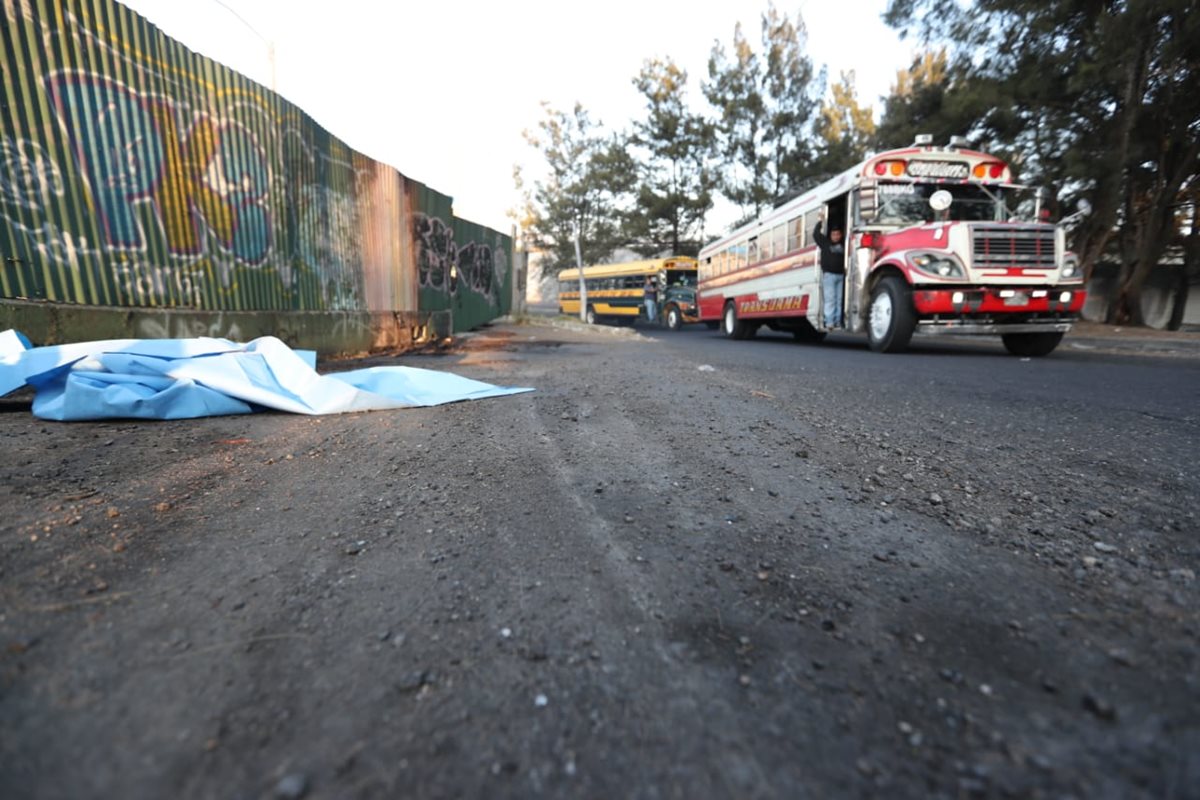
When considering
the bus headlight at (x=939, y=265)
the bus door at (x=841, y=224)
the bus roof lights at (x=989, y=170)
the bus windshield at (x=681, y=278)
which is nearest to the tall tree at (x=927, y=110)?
the bus roof lights at (x=989, y=170)

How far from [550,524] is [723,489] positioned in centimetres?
76

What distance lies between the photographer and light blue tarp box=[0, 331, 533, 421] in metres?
3.21

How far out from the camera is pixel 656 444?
2.96 metres

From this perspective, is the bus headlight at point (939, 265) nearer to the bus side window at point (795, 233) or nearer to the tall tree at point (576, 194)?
the bus side window at point (795, 233)

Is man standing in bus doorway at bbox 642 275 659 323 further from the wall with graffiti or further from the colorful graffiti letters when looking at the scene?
the colorful graffiti letters

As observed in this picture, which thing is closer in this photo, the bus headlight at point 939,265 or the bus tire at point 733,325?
the bus headlight at point 939,265

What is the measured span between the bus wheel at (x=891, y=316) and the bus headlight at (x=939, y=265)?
35cm

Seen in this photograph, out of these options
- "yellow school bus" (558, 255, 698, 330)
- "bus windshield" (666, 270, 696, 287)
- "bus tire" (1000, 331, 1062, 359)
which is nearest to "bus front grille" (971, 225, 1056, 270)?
"bus tire" (1000, 331, 1062, 359)

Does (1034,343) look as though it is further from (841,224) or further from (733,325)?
(733,325)

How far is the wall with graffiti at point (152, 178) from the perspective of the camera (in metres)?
3.84

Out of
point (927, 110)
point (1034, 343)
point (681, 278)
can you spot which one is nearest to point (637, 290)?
point (681, 278)

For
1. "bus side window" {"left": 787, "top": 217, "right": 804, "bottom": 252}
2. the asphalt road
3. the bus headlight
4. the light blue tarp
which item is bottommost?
the asphalt road

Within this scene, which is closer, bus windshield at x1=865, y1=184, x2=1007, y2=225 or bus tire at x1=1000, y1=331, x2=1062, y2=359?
bus tire at x1=1000, y1=331, x2=1062, y2=359

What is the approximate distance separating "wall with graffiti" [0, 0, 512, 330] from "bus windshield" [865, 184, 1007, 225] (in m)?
7.48
